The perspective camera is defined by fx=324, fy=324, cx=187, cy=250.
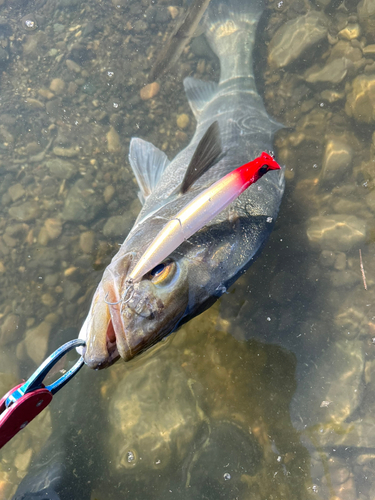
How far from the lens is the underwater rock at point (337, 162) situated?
4199 mm

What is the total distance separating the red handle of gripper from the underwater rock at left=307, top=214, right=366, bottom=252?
331cm

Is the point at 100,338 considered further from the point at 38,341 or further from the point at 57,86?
the point at 57,86

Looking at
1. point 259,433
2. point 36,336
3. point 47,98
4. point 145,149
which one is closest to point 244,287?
point 259,433

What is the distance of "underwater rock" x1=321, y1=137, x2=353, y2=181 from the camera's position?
13.8ft

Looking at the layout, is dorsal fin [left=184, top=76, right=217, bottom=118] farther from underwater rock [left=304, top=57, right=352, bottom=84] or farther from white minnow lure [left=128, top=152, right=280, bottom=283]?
white minnow lure [left=128, top=152, right=280, bottom=283]

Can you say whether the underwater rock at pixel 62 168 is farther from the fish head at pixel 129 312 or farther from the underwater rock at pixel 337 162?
the underwater rock at pixel 337 162

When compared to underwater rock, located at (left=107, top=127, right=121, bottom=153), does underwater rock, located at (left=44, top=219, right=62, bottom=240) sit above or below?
below

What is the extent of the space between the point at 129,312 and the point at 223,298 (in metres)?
2.16

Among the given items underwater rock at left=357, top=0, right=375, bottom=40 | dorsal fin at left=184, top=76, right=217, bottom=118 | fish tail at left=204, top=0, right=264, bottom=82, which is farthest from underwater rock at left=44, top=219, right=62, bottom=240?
underwater rock at left=357, top=0, right=375, bottom=40

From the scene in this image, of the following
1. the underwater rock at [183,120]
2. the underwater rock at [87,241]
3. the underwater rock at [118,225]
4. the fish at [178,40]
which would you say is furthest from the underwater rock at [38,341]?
the fish at [178,40]

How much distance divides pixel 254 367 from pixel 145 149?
116 inches

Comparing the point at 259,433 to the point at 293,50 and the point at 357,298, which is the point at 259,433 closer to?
the point at 357,298

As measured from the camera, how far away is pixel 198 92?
458 centimetres

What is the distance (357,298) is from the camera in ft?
12.5
